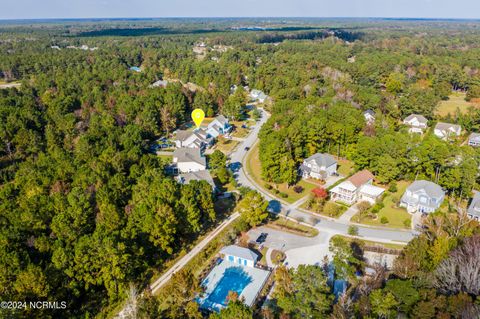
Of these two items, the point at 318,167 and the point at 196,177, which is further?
the point at 318,167

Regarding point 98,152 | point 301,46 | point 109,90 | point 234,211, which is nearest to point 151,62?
point 109,90

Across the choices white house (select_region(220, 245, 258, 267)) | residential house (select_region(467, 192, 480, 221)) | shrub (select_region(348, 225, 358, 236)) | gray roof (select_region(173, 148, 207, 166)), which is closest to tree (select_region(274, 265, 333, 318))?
white house (select_region(220, 245, 258, 267))

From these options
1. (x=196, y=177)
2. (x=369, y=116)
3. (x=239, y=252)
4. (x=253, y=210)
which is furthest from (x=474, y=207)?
(x=369, y=116)

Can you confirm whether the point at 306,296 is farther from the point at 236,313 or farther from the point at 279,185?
the point at 279,185

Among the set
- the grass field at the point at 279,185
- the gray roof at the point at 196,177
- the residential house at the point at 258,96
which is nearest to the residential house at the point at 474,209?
the grass field at the point at 279,185

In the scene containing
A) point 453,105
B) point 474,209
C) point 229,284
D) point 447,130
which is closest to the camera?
point 229,284

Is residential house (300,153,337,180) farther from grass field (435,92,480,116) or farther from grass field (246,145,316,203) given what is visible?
grass field (435,92,480,116)

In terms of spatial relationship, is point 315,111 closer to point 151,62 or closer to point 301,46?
point 151,62
